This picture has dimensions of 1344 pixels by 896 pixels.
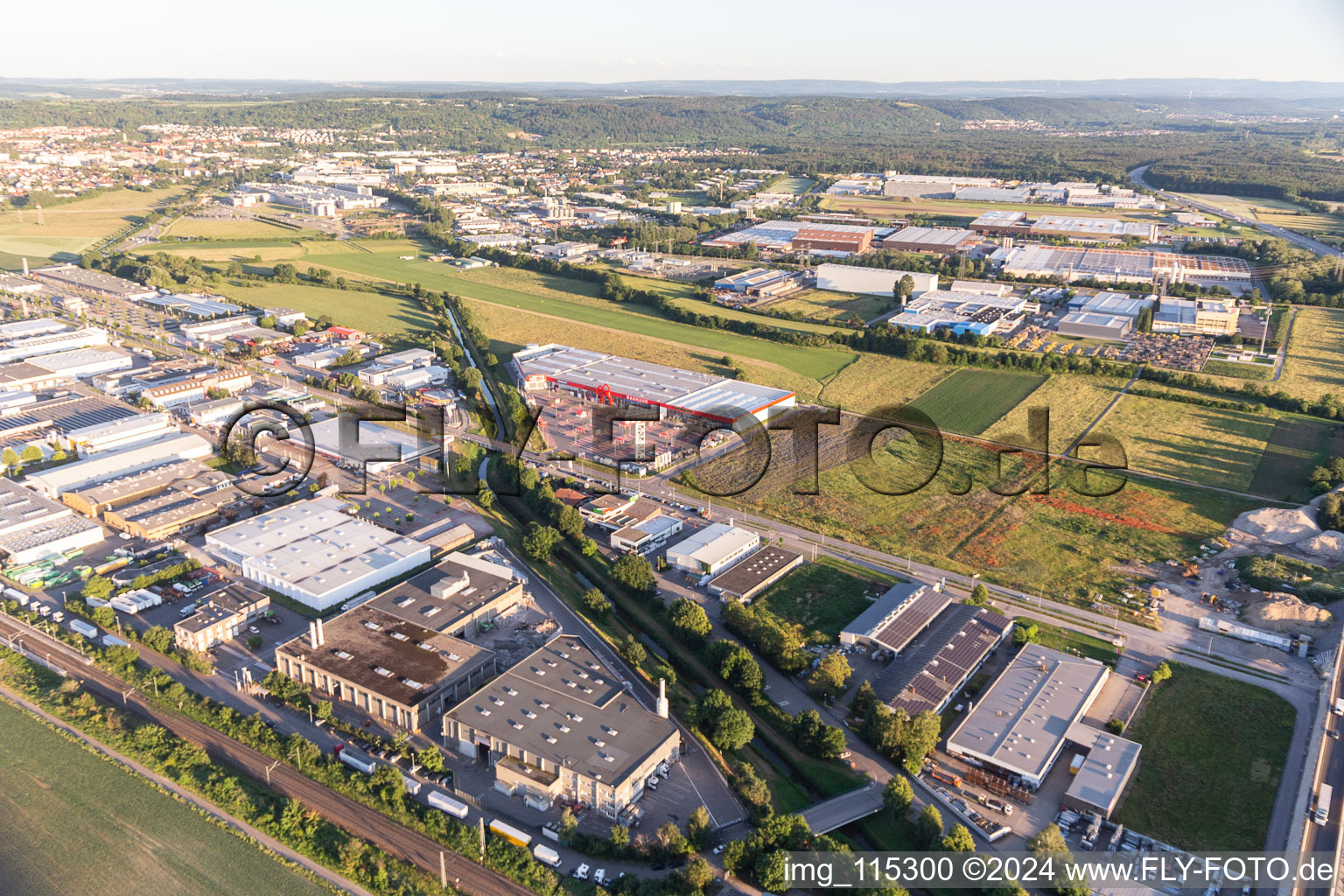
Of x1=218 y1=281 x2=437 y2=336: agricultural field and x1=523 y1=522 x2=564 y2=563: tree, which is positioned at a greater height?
x1=218 y1=281 x2=437 y2=336: agricultural field

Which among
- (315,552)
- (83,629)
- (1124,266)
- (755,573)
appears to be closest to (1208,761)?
(755,573)

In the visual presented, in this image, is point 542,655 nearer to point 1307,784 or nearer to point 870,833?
point 870,833

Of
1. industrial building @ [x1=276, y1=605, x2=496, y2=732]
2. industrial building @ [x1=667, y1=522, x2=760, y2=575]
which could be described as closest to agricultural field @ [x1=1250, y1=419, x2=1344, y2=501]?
industrial building @ [x1=667, y1=522, x2=760, y2=575]

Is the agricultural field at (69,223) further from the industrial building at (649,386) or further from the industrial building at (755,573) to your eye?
the industrial building at (755,573)

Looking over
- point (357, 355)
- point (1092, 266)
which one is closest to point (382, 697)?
point (357, 355)

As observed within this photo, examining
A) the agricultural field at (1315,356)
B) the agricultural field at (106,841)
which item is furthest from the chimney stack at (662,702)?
the agricultural field at (1315,356)

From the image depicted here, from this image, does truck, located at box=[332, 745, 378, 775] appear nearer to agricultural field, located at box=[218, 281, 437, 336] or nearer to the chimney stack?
the chimney stack
